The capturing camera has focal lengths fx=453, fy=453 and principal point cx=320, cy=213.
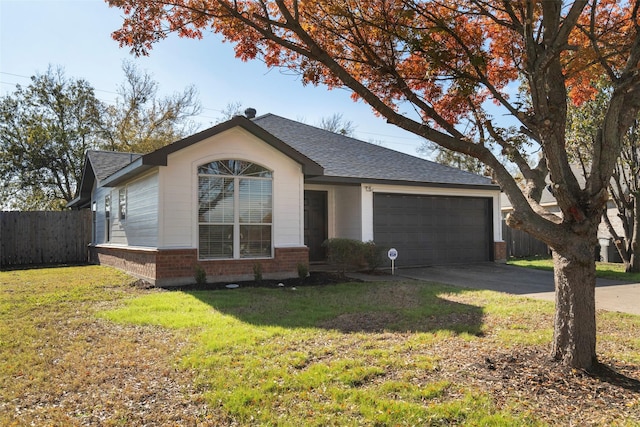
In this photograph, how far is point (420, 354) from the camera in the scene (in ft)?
15.7

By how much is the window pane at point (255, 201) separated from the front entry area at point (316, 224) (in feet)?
10.7

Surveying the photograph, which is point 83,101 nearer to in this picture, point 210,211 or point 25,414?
point 210,211

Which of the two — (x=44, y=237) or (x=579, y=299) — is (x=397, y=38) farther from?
(x=44, y=237)

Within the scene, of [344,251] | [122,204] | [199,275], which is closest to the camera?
[199,275]

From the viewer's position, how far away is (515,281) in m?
10.9

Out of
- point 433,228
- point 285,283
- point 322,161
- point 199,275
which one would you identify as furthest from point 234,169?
point 433,228

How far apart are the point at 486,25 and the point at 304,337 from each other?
477cm

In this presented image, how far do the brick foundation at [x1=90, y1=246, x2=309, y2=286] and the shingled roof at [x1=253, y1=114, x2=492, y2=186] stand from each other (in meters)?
2.44

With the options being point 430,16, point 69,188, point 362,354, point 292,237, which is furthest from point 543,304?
point 69,188

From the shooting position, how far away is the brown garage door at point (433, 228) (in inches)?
533

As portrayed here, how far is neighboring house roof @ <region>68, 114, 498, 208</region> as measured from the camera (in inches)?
414

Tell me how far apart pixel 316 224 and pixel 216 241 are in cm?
447

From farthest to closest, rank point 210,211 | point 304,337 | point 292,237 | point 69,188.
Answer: point 69,188, point 292,237, point 210,211, point 304,337

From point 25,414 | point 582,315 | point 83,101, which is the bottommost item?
point 25,414
